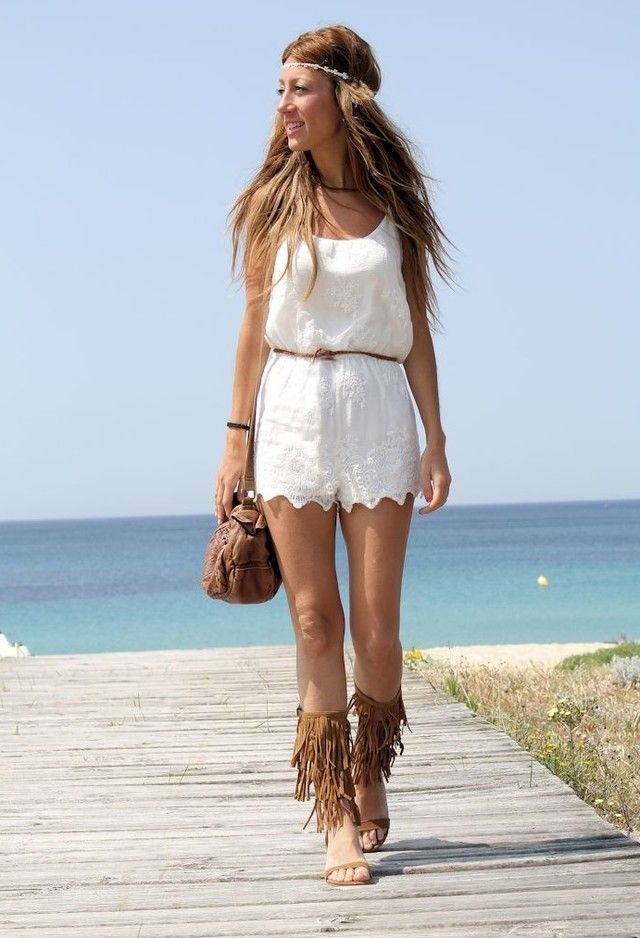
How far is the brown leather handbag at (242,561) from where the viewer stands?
3467 mm

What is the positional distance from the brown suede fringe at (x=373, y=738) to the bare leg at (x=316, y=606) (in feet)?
0.47

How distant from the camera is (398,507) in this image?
11.4 feet

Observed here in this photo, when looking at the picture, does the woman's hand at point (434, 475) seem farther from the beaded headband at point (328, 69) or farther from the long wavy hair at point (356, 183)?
the beaded headband at point (328, 69)

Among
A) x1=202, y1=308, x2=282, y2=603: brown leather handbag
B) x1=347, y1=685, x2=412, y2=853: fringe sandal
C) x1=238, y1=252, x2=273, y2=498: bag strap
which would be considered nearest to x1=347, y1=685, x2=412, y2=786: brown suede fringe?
x1=347, y1=685, x2=412, y2=853: fringe sandal

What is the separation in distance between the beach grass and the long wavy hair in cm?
216

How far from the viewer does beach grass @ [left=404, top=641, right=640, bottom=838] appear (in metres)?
4.93

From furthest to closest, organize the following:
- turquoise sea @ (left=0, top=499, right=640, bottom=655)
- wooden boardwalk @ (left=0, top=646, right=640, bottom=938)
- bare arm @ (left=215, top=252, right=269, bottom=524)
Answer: turquoise sea @ (left=0, top=499, right=640, bottom=655)
bare arm @ (left=215, top=252, right=269, bottom=524)
wooden boardwalk @ (left=0, top=646, right=640, bottom=938)

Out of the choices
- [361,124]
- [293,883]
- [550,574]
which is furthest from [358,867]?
[550,574]

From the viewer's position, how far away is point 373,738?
3.64 m

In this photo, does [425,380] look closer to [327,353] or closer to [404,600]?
[327,353]

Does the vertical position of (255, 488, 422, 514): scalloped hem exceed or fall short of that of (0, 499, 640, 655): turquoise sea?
it exceeds it

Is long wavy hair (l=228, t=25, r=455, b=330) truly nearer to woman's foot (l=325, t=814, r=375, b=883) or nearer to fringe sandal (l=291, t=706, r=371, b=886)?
fringe sandal (l=291, t=706, r=371, b=886)

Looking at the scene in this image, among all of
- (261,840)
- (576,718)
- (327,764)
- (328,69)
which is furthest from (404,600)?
(328,69)

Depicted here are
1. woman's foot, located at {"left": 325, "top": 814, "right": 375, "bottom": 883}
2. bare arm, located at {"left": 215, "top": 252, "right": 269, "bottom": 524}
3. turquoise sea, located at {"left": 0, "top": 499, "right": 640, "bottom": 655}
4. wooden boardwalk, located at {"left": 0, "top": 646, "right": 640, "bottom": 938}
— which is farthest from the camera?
turquoise sea, located at {"left": 0, "top": 499, "right": 640, "bottom": 655}
